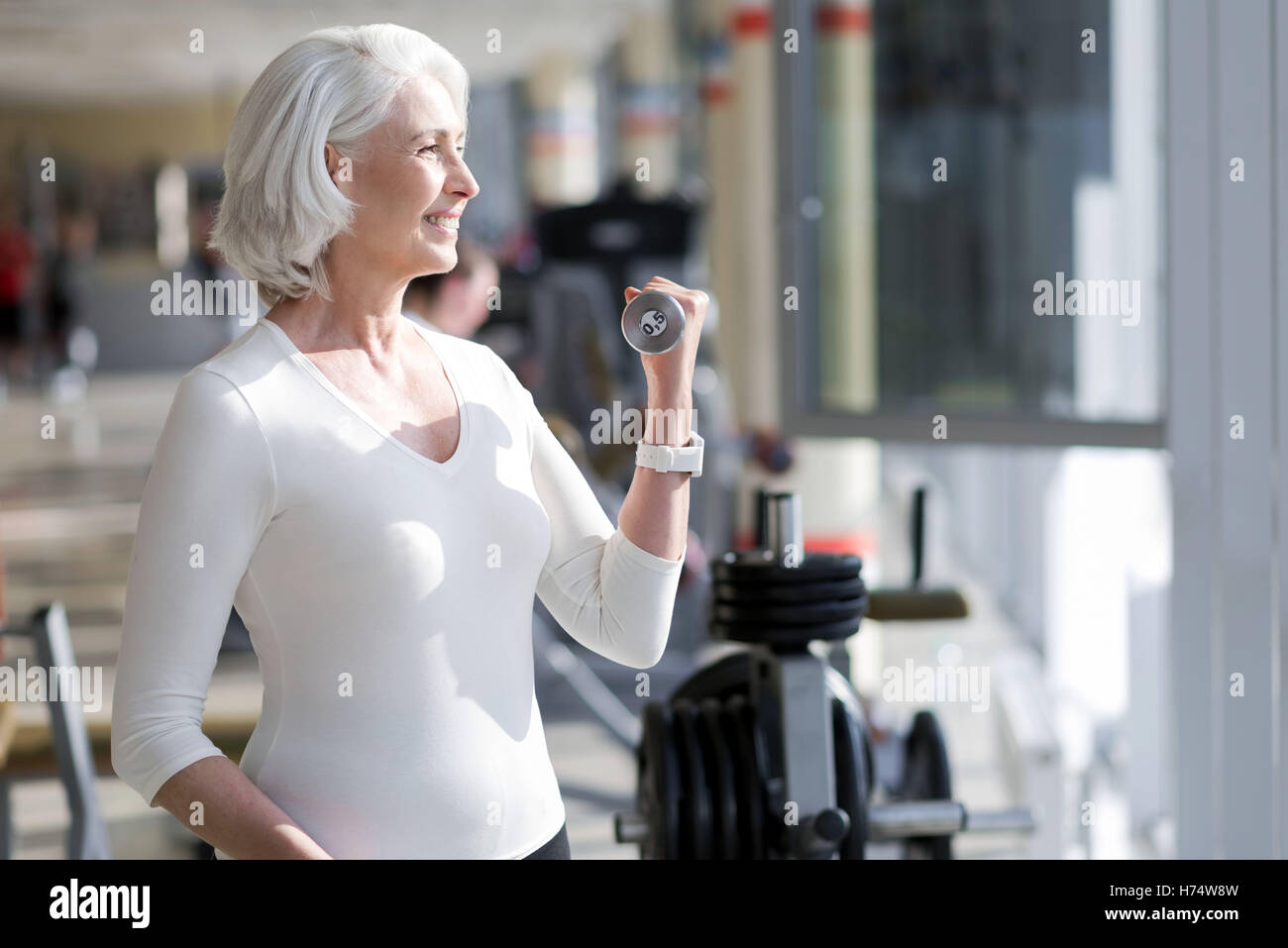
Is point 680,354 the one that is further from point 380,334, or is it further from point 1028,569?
point 1028,569

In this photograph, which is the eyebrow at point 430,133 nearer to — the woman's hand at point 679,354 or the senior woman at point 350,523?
the senior woman at point 350,523

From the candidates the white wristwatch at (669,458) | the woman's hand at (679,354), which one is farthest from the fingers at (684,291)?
the white wristwatch at (669,458)

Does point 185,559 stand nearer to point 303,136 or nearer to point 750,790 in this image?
point 303,136

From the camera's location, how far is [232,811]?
113cm

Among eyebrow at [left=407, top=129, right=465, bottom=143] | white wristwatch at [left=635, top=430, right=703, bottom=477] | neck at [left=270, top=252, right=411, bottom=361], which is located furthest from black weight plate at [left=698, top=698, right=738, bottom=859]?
eyebrow at [left=407, top=129, right=465, bottom=143]

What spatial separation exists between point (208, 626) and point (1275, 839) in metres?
1.44

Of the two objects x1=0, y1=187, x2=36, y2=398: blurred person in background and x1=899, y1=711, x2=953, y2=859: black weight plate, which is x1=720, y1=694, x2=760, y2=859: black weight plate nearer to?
x1=899, y1=711, x2=953, y2=859: black weight plate

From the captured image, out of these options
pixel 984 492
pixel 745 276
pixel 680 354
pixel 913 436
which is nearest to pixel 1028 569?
pixel 984 492

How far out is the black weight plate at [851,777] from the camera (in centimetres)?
189

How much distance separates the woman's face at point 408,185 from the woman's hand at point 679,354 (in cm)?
16

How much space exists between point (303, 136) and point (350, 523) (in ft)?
0.96

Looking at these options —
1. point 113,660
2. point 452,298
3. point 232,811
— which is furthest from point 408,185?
point 113,660

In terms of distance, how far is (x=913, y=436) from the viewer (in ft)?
8.78

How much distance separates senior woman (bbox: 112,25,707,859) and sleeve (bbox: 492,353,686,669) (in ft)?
0.07
